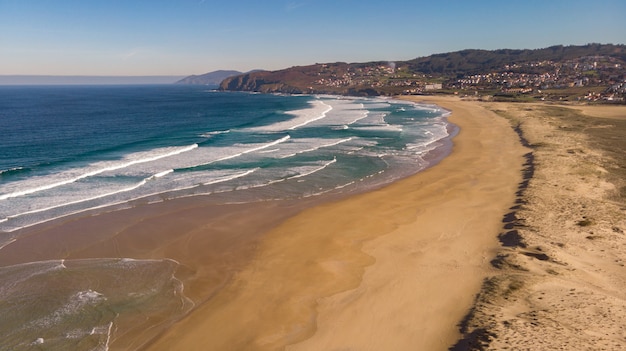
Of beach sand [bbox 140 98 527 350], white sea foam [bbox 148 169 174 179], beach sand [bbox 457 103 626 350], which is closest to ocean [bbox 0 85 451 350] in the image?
white sea foam [bbox 148 169 174 179]

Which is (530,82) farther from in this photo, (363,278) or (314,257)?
(363,278)

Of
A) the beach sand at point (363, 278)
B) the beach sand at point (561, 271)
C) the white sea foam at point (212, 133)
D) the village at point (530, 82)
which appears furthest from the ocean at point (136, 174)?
the village at point (530, 82)

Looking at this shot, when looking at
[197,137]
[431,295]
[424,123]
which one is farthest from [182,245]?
[424,123]

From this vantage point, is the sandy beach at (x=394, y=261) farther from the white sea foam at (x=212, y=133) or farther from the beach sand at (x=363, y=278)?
the white sea foam at (x=212, y=133)

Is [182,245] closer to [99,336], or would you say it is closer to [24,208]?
[99,336]

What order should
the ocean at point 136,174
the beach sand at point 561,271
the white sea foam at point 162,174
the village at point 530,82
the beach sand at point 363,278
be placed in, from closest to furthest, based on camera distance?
the beach sand at point 561,271, the beach sand at point 363,278, the ocean at point 136,174, the white sea foam at point 162,174, the village at point 530,82
